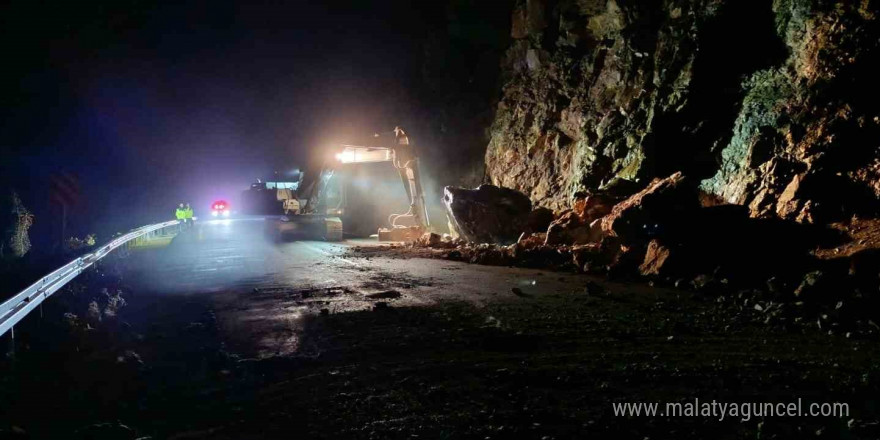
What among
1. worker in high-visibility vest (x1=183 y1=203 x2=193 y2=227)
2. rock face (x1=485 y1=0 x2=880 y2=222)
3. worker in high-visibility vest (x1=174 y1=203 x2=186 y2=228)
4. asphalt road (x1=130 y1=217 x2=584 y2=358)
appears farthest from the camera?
worker in high-visibility vest (x1=183 y1=203 x2=193 y2=227)

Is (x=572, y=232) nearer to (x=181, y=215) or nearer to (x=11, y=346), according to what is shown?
(x=11, y=346)

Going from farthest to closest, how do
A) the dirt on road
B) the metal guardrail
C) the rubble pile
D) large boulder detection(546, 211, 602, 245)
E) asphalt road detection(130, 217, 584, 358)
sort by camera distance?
large boulder detection(546, 211, 602, 245), the rubble pile, asphalt road detection(130, 217, 584, 358), the metal guardrail, the dirt on road

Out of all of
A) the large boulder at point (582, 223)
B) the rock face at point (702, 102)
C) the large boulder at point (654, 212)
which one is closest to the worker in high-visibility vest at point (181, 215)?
the rock face at point (702, 102)

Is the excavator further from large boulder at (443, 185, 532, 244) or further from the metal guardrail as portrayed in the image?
the metal guardrail

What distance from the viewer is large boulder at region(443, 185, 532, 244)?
678 inches

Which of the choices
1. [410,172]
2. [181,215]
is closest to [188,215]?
[181,215]

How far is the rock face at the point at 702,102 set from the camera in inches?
489

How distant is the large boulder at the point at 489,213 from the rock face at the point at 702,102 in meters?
2.63

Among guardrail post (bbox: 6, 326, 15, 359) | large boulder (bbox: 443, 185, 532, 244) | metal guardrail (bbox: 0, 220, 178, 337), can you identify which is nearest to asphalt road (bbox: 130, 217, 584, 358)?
metal guardrail (bbox: 0, 220, 178, 337)

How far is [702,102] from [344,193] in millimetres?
17135

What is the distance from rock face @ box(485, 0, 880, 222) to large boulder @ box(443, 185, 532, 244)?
2.63 meters

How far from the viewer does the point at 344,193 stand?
2664 centimetres

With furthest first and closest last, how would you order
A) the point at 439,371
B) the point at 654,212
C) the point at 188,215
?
the point at 188,215 → the point at 654,212 → the point at 439,371

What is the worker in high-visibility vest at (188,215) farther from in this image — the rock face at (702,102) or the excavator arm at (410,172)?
the rock face at (702,102)
